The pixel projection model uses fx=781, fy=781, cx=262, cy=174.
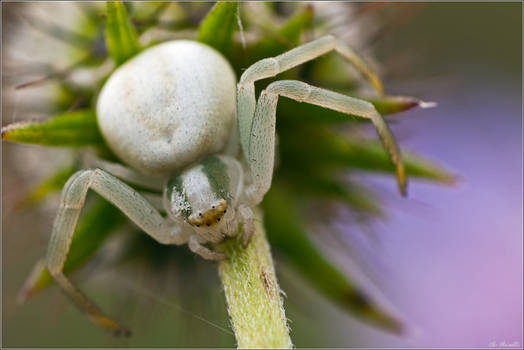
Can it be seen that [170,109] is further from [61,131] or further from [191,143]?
[61,131]

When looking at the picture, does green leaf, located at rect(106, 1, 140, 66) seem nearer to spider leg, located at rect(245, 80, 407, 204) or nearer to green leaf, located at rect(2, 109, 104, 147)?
green leaf, located at rect(2, 109, 104, 147)

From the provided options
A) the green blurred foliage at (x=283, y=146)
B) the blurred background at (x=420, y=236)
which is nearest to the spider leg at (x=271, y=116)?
the green blurred foliage at (x=283, y=146)

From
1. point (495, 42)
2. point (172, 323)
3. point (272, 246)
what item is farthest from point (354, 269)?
point (495, 42)

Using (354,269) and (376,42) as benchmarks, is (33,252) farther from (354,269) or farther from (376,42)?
(376,42)

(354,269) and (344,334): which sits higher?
(354,269)

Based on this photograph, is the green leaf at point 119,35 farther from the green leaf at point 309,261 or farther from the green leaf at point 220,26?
the green leaf at point 309,261
